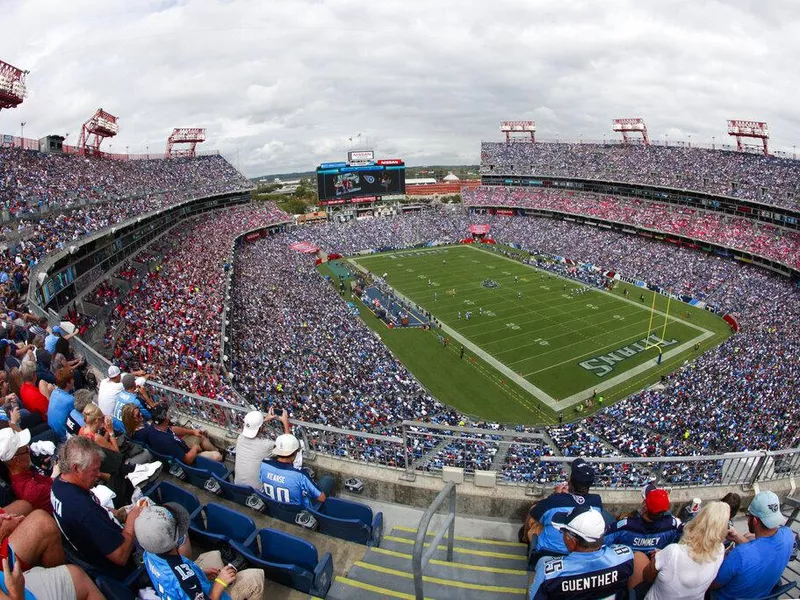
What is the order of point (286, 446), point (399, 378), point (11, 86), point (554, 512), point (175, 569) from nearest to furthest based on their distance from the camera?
1. point (175, 569)
2. point (554, 512)
3. point (286, 446)
4. point (399, 378)
5. point (11, 86)

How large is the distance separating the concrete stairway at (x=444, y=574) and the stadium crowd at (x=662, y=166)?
53110 mm

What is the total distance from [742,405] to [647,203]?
150 feet

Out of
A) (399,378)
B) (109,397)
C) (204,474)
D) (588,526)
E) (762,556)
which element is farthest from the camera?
(399,378)

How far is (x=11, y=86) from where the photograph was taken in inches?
1282

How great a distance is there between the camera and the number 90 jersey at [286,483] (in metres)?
4.81

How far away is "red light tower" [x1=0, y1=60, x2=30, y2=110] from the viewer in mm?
31891

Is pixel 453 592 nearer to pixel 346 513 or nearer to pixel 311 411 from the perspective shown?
pixel 346 513

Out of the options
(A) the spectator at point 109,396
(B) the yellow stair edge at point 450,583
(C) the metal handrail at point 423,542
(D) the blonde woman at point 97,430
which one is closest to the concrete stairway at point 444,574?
(B) the yellow stair edge at point 450,583

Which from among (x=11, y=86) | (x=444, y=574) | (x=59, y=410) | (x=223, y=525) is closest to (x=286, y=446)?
(x=223, y=525)

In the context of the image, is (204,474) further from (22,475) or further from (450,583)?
(450,583)

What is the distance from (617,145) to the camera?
71.1 m

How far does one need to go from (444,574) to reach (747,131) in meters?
73.1

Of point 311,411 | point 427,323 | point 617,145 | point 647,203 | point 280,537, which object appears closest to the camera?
point 280,537

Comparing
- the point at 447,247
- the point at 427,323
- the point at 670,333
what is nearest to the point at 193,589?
the point at 427,323
